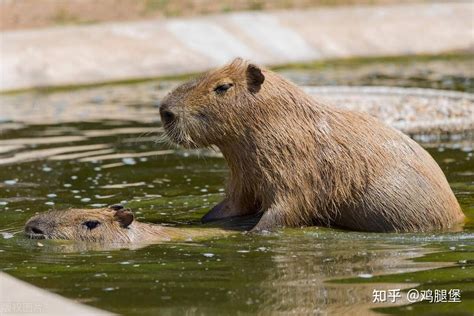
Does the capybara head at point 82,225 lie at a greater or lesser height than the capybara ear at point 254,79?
lesser

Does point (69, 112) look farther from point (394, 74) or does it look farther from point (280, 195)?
point (280, 195)

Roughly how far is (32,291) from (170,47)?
1491 centimetres

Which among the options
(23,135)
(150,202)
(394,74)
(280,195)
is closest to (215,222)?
(280,195)

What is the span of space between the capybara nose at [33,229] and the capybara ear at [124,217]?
0.58 metres

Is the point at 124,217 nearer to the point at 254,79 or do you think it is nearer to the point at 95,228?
the point at 95,228

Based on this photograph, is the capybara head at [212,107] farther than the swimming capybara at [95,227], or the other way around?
the capybara head at [212,107]

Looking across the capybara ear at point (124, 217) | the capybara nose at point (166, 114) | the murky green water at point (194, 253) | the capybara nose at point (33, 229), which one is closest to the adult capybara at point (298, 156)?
the capybara nose at point (166, 114)

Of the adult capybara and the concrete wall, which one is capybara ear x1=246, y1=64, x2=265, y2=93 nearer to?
the adult capybara

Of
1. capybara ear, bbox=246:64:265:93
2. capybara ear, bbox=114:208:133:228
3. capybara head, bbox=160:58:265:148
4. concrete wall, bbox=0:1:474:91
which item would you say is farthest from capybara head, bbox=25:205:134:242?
concrete wall, bbox=0:1:474:91

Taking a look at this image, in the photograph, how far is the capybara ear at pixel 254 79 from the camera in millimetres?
9352

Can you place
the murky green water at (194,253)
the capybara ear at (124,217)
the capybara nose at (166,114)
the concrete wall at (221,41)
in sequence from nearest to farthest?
the murky green water at (194,253) → the capybara ear at (124,217) → the capybara nose at (166,114) → the concrete wall at (221,41)

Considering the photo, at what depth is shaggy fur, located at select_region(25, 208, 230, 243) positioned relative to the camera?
9000 millimetres

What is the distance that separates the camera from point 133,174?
12484 mm

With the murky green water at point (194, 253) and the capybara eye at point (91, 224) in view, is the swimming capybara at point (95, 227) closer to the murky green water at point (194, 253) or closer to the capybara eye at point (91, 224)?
the capybara eye at point (91, 224)
